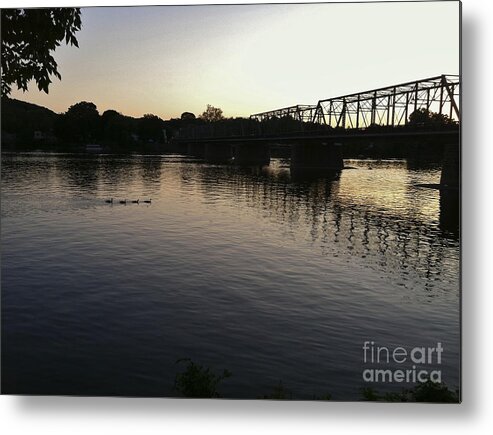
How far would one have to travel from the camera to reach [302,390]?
7.21m

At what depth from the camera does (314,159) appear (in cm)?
1470

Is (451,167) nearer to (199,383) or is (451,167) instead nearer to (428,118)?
(428,118)

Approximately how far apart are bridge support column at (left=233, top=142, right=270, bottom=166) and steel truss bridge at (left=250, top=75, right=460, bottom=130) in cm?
190

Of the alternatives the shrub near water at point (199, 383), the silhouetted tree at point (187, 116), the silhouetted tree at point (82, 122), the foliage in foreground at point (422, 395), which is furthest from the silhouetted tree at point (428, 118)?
the silhouetted tree at point (82, 122)

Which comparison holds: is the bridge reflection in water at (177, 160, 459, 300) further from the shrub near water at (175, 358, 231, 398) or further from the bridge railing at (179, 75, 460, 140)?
the shrub near water at (175, 358, 231, 398)

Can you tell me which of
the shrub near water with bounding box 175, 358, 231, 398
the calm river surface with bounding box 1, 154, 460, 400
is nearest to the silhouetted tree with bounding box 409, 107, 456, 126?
A: the calm river surface with bounding box 1, 154, 460, 400

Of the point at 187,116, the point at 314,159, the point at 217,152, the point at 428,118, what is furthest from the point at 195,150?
the point at 314,159

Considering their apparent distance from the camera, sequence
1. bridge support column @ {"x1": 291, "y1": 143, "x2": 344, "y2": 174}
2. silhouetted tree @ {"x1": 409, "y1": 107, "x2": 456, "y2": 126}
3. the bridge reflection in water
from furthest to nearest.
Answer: bridge support column @ {"x1": 291, "y1": 143, "x2": 344, "y2": 174} < the bridge reflection in water < silhouetted tree @ {"x1": 409, "y1": 107, "x2": 456, "y2": 126}

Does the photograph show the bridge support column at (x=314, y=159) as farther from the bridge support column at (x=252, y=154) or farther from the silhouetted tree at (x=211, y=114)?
the silhouetted tree at (x=211, y=114)

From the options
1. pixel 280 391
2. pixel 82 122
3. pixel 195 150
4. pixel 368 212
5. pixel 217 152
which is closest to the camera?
pixel 280 391

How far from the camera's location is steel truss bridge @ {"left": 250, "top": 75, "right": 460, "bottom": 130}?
307 inches

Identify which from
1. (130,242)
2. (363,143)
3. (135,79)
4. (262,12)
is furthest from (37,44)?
(363,143)

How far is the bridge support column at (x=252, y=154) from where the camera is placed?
41.5ft

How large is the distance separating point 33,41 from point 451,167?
593 centimetres
